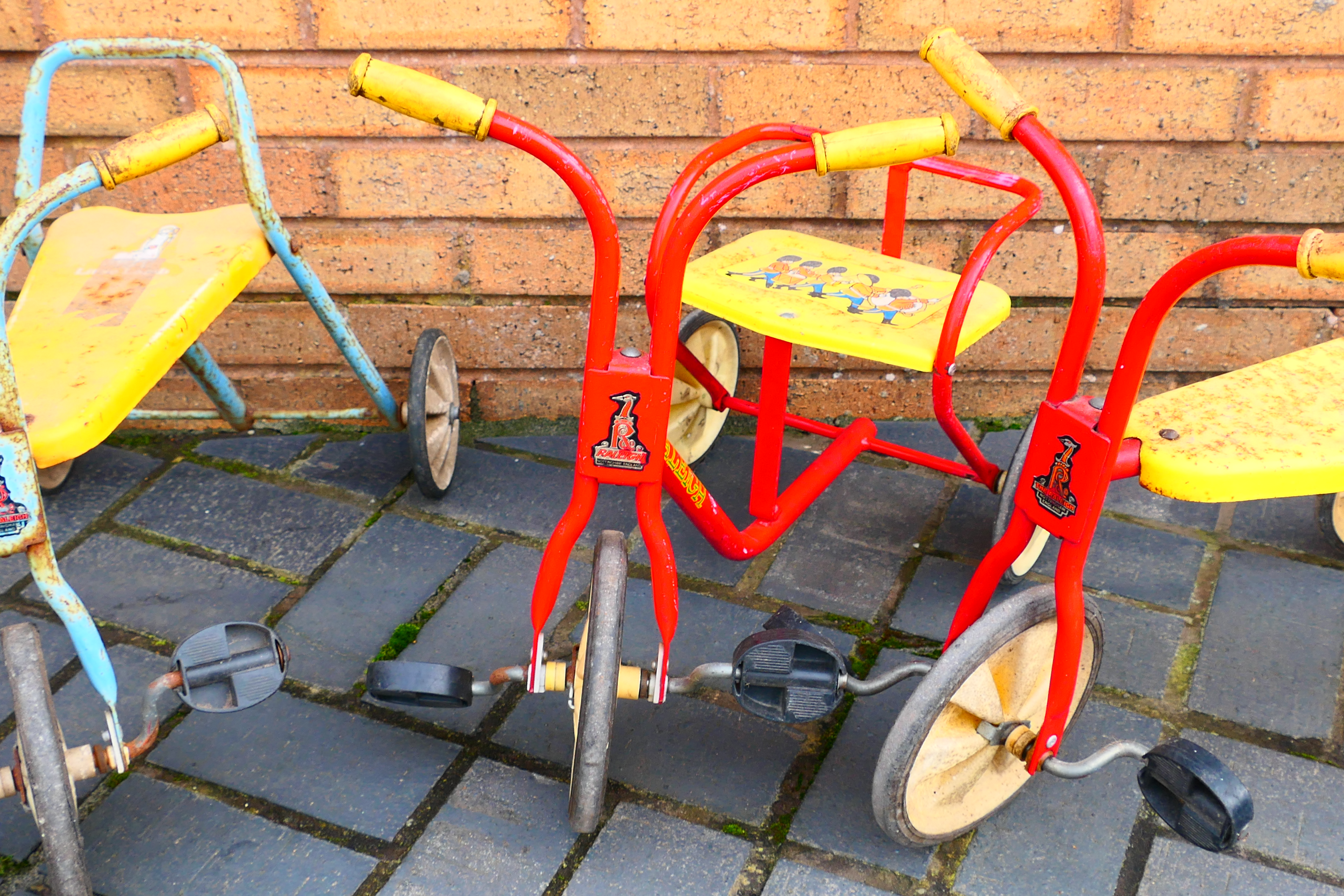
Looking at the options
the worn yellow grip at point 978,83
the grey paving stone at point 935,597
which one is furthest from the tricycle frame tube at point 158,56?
the grey paving stone at point 935,597

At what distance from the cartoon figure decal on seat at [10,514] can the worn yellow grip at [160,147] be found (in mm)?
397

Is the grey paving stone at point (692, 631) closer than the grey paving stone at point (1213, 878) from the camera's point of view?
No

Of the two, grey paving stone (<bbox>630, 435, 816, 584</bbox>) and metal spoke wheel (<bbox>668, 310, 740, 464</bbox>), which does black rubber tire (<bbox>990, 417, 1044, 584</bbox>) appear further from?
metal spoke wheel (<bbox>668, 310, 740, 464</bbox>)

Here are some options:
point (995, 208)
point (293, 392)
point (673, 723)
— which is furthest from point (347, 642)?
point (995, 208)

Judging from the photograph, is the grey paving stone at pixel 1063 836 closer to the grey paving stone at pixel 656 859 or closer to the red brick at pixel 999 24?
the grey paving stone at pixel 656 859

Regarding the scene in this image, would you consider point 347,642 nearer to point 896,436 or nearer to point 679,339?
point 679,339

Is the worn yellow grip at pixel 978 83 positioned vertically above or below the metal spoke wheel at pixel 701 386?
above

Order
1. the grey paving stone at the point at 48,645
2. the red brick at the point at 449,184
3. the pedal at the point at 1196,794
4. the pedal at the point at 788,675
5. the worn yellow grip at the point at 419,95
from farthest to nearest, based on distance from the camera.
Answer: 1. the red brick at the point at 449,184
2. the grey paving stone at the point at 48,645
3. the pedal at the point at 788,675
4. the pedal at the point at 1196,794
5. the worn yellow grip at the point at 419,95

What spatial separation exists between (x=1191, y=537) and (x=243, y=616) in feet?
5.87

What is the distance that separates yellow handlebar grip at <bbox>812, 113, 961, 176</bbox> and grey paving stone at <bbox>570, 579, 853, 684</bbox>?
0.87 metres

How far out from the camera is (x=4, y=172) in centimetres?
219

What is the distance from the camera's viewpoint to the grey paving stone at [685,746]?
1599 mm

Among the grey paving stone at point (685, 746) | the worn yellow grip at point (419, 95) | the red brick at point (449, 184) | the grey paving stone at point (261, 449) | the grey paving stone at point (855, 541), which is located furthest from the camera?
the grey paving stone at point (261, 449)

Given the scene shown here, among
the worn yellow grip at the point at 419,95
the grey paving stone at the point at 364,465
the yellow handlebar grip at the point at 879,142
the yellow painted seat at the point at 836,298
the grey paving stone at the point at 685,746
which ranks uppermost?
the worn yellow grip at the point at 419,95
